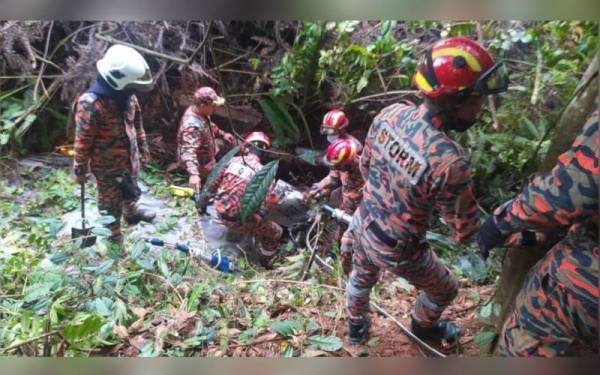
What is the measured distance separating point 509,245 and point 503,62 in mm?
717

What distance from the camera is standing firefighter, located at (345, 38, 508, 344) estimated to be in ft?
6.17

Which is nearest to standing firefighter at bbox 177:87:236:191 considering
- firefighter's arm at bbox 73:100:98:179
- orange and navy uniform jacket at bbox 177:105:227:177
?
orange and navy uniform jacket at bbox 177:105:227:177

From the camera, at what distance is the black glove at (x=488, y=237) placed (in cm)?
193

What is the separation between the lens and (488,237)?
1947mm

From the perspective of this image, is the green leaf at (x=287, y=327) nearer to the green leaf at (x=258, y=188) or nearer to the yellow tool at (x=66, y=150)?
the green leaf at (x=258, y=188)

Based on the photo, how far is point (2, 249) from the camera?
2.29 m

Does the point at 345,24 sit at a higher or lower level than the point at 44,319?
higher

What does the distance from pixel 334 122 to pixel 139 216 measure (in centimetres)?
97

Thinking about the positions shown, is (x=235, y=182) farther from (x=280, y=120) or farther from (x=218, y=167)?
(x=280, y=120)

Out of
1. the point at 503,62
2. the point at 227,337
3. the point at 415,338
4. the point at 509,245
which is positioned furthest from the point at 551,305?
the point at 227,337

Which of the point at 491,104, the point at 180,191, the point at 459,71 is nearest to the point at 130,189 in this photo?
the point at 180,191

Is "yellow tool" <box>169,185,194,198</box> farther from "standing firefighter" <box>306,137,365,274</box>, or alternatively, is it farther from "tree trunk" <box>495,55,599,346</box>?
"tree trunk" <box>495,55,599,346</box>

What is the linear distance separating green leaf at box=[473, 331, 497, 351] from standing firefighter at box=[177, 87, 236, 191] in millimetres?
1330

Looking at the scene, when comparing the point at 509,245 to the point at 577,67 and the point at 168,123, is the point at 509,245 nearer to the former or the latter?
the point at 577,67
